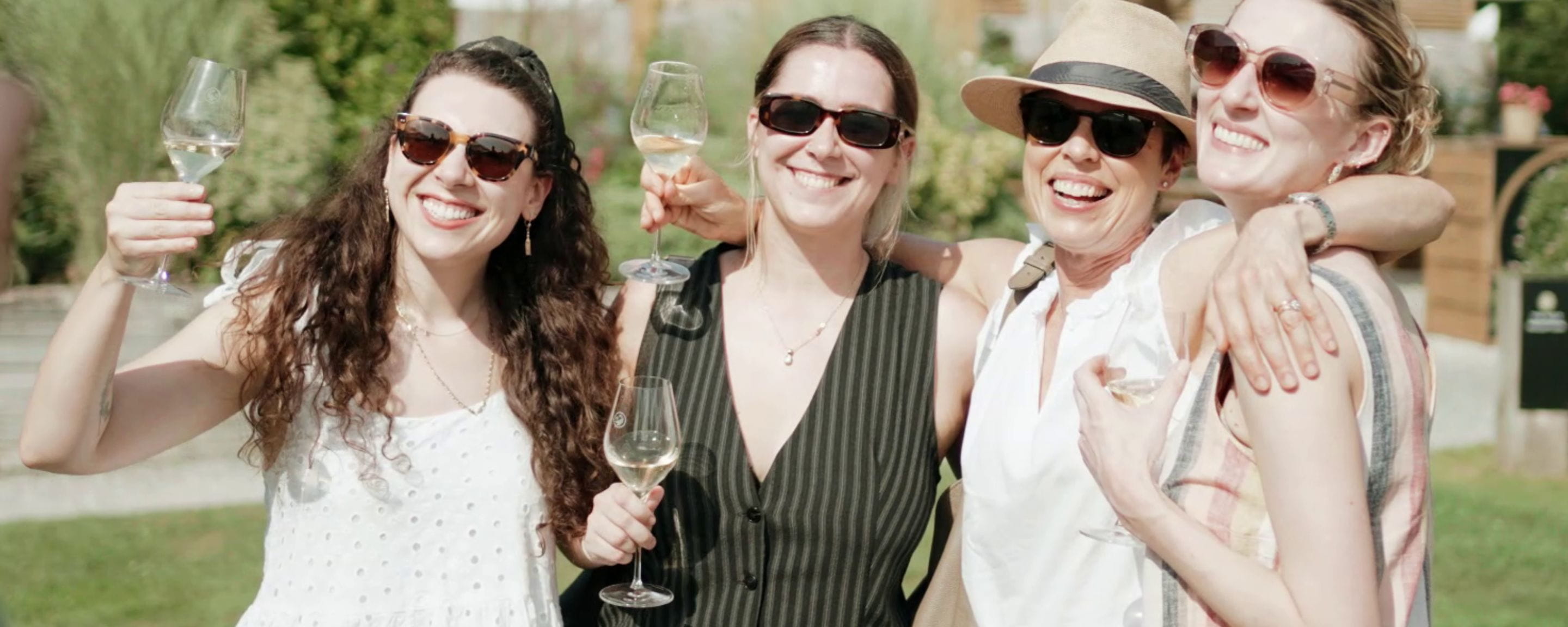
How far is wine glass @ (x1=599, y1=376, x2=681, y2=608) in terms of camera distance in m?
3.28

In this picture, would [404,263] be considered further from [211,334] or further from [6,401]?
[6,401]

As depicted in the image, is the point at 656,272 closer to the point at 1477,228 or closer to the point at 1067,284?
the point at 1067,284

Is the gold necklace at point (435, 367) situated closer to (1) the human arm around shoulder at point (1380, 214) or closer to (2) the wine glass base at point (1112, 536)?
(2) the wine glass base at point (1112, 536)

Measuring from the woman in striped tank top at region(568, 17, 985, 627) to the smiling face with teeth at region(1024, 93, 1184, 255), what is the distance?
0.44 meters

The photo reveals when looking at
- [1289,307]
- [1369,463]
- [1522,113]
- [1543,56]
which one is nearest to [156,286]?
[1289,307]

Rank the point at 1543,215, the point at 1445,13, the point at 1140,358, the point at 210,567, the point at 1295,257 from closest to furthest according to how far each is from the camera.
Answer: the point at 1295,257
the point at 1140,358
the point at 210,567
the point at 1543,215
the point at 1445,13

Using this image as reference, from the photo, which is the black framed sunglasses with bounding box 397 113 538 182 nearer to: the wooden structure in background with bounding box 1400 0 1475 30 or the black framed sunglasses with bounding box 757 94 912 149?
the black framed sunglasses with bounding box 757 94 912 149

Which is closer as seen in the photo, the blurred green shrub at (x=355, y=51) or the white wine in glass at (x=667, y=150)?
the white wine in glass at (x=667, y=150)

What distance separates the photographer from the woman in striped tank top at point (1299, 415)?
2.29 m

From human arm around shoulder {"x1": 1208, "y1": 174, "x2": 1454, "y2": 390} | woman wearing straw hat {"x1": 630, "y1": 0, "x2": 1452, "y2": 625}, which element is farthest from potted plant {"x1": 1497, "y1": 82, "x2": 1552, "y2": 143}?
human arm around shoulder {"x1": 1208, "y1": 174, "x2": 1454, "y2": 390}

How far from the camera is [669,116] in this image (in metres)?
3.93

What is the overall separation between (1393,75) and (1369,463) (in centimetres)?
68

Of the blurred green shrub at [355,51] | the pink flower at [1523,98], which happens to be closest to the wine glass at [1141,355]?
the blurred green shrub at [355,51]

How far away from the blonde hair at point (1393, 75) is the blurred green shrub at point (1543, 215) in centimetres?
1132
